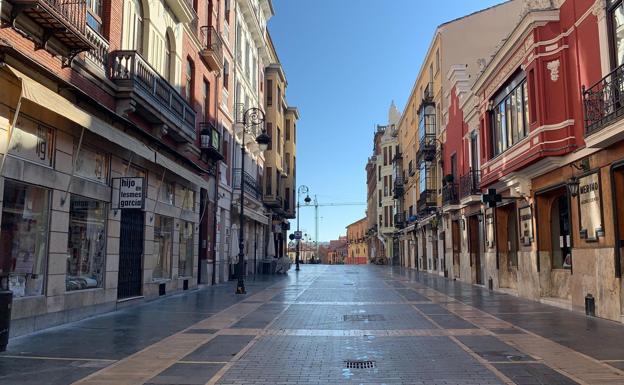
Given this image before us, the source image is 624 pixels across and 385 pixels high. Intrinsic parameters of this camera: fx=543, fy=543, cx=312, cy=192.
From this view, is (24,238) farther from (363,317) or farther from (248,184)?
(248,184)

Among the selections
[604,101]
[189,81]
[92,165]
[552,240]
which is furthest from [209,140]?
[604,101]

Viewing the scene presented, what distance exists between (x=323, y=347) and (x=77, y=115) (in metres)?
6.21

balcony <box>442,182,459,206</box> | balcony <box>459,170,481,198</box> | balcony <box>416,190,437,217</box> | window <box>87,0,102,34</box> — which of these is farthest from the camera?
balcony <box>416,190,437,217</box>

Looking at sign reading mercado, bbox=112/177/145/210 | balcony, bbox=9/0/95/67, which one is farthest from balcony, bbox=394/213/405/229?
balcony, bbox=9/0/95/67

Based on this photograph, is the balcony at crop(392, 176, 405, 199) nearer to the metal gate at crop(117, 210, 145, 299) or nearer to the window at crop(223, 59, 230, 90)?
the window at crop(223, 59, 230, 90)

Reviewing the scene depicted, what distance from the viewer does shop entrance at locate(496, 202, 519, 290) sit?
66.0 ft

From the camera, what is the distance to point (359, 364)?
25.0ft

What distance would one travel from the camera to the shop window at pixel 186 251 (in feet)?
65.4

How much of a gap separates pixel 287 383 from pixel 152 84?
1068 centimetres

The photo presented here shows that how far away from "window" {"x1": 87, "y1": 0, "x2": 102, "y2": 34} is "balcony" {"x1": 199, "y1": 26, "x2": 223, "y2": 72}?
860 centimetres

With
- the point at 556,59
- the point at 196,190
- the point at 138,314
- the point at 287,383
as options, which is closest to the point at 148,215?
the point at 138,314

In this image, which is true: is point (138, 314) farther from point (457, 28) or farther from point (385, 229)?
point (385, 229)

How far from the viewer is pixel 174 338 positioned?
9820mm

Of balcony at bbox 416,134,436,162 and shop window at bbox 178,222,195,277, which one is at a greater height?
balcony at bbox 416,134,436,162
